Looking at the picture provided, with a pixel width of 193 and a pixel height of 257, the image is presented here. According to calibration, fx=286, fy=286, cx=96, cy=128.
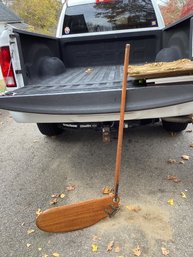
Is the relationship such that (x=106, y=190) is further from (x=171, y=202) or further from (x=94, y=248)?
(x=94, y=248)

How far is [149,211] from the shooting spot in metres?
2.70

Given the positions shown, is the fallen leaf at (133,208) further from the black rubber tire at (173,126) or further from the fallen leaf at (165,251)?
the black rubber tire at (173,126)

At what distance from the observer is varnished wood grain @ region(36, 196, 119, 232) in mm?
2449

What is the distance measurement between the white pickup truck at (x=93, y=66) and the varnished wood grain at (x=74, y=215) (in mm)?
746

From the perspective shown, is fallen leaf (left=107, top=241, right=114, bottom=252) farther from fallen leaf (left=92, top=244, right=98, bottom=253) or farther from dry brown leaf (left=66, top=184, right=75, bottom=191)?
dry brown leaf (left=66, top=184, right=75, bottom=191)

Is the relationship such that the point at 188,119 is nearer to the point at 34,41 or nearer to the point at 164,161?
the point at 164,161

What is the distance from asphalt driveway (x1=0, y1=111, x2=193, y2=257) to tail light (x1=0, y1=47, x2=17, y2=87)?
1188 mm

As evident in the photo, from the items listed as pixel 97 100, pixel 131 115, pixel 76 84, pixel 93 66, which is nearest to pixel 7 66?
pixel 76 84

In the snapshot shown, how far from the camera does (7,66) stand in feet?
10.3

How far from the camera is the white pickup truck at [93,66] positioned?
2447 millimetres

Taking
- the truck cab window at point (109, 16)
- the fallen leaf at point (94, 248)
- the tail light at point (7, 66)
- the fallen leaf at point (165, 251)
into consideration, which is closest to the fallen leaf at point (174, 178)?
the fallen leaf at point (165, 251)

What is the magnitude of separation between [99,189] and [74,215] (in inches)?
28.4

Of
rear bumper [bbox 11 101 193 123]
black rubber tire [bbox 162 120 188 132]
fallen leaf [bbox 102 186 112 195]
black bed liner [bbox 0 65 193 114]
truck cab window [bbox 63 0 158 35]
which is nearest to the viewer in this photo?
black bed liner [bbox 0 65 193 114]

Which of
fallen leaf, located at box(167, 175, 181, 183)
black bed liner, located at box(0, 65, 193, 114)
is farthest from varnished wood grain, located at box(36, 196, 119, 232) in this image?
fallen leaf, located at box(167, 175, 181, 183)
